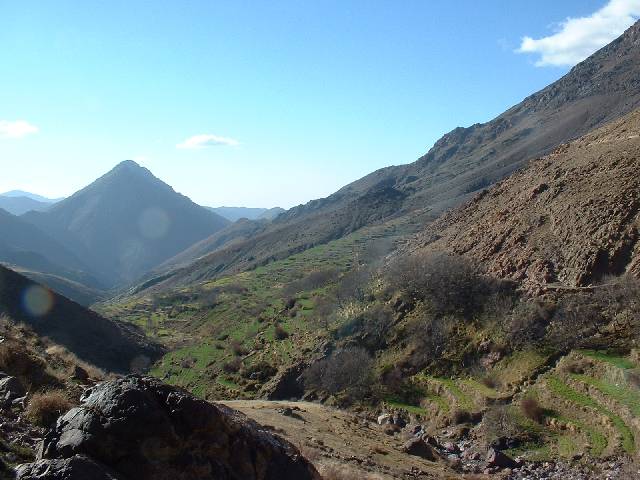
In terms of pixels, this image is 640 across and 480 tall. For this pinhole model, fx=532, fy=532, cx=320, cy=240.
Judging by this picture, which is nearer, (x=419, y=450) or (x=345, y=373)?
(x=419, y=450)

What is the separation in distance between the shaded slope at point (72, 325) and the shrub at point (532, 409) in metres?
40.1

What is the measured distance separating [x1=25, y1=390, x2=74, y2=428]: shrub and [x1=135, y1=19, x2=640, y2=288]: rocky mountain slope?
90.5 m

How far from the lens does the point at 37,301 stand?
57.4 meters

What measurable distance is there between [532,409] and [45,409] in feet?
66.3

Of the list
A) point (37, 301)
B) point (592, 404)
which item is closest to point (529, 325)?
point (592, 404)

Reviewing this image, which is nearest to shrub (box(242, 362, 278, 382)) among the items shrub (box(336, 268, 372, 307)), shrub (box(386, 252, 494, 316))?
shrub (box(336, 268, 372, 307))

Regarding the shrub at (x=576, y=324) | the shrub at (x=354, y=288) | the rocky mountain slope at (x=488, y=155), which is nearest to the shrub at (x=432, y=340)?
the shrub at (x=576, y=324)

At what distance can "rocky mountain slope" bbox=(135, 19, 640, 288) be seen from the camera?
12131 centimetres

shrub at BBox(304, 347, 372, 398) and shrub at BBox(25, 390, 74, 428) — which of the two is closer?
shrub at BBox(25, 390, 74, 428)

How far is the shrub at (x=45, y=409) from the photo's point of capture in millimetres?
9031

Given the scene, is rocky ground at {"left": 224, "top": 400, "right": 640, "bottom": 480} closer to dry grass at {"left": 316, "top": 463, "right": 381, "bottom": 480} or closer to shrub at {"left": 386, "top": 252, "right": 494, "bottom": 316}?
dry grass at {"left": 316, "top": 463, "right": 381, "bottom": 480}

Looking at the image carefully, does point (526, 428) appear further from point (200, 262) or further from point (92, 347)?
point (200, 262)

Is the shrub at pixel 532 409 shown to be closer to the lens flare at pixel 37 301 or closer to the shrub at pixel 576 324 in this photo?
the shrub at pixel 576 324

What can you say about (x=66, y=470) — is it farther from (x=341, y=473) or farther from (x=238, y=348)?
(x=238, y=348)
